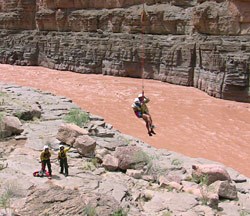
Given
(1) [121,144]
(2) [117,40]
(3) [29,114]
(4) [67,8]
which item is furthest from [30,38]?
(1) [121,144]

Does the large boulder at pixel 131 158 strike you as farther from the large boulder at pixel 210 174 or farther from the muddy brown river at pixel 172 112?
the muddy brown river at pixel 172 112

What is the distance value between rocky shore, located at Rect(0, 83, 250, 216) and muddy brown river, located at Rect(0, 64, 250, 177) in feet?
11.1

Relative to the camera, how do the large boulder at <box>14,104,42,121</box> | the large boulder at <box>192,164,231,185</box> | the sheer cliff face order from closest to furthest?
1. the large boulder at <box>192,164,231,185</box>
2. the large boulder at <box>14,104,42,121</box>
3. the sheer cliff face

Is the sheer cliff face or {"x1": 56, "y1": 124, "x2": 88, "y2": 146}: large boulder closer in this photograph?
{"x1": 56, "y1": 124, "x2": 88, "y2": 146}: large boulder

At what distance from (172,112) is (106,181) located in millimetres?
10590

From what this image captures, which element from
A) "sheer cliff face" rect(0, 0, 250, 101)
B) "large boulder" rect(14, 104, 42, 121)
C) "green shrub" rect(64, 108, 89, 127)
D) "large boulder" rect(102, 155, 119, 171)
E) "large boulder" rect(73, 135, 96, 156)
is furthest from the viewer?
"sheer cliff face" rect(0, 0, 250, 101)

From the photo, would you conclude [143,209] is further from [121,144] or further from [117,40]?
[117,40]

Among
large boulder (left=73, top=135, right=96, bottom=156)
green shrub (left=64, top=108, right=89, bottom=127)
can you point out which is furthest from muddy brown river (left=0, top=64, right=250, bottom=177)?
large boulder (left=73, top=135, right=96, bottom=156)

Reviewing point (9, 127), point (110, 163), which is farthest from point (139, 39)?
point (110, 163)

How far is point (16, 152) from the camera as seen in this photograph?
7523 mm

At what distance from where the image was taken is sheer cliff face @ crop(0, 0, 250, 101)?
1928 cm

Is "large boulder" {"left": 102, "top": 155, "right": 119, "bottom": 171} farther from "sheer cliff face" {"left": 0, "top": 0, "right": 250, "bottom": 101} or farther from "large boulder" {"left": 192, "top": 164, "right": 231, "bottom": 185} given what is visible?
"sheer cliff face" {"left": 0, "top": 0, "right": 250, "bottom": 101}

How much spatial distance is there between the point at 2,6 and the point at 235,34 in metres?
23.8

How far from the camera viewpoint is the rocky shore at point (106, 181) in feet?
17.4
